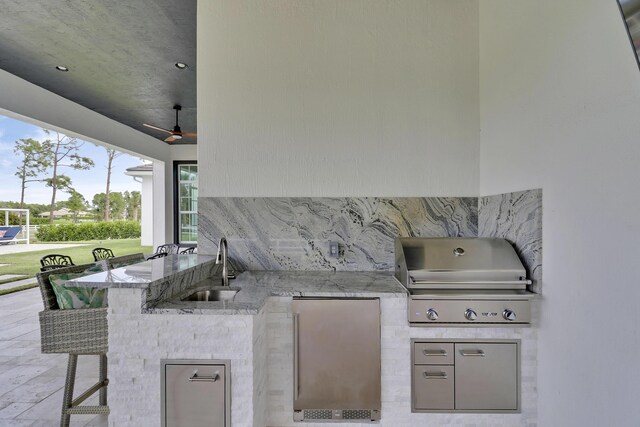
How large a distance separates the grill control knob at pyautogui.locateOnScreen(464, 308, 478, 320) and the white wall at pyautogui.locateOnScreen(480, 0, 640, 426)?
1.29 feet

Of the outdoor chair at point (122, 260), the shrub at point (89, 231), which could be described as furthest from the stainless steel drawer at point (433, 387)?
the shrub at point (89, 231)

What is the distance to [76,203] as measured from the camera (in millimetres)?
12000

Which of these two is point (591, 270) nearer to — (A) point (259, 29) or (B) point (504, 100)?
(B) point (504, 100)

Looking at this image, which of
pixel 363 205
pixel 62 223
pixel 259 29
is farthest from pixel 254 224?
pixel 62 223

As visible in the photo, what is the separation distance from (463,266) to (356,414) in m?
1.19

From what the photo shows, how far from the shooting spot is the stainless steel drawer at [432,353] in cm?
188

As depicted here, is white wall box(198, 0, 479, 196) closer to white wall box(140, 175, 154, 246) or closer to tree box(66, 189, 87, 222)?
white wall box(140, 175, 154, 246)

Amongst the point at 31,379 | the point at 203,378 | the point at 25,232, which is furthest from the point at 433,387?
the point at 25,232

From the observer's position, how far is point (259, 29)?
2633 millimetres

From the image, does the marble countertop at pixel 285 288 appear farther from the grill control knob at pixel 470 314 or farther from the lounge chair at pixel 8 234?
the lounge chair at pixel 8 234

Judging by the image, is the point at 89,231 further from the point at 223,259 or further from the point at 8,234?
the point at 223,259

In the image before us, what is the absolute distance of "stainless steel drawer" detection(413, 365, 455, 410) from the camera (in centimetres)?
187

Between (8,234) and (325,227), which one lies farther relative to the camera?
(8,234)

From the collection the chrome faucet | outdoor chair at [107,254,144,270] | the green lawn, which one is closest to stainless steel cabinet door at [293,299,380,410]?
the chrome faucet
